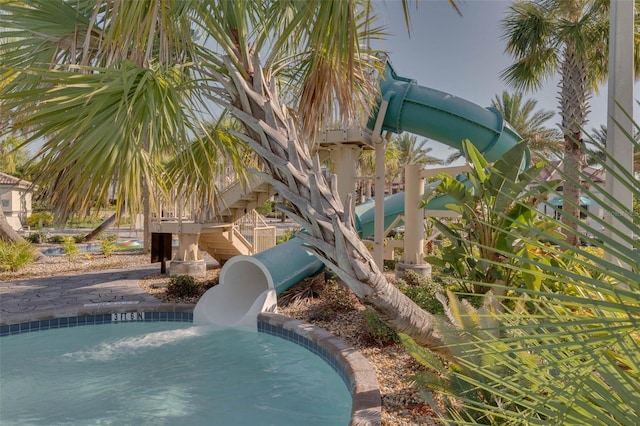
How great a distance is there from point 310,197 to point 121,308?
20.4 feet

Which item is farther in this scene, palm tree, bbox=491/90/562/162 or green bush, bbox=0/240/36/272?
palm tree, bbox=491/90/562/162

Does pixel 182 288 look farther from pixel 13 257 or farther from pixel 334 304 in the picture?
pixel 13 257

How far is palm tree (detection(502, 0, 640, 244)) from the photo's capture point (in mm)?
11633

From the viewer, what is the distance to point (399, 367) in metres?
5.23

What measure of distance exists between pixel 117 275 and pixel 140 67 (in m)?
10.1

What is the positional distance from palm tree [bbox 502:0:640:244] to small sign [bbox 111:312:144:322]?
38.7 ft

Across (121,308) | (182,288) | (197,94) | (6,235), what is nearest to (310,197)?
(197,94)

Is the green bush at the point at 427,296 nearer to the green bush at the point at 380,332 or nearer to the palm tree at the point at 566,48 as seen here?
the green bush at the point at 380,332

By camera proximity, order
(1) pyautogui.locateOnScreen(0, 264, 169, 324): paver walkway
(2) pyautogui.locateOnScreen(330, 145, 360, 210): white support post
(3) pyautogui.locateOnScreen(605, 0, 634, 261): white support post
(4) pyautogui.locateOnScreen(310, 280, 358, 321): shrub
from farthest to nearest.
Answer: (2) pyautogui.locateOnScreen(330, 145, 360, 210): white support post, (1) pyautogui.locateOnScreen(0, 264, 169, 324): paver walkway, (4) pyautogui.locateOnScreen(310, 280, 358, 321): shrub, (3) pyautogui.locateOnScreen(605, 0, 634, 261): white support post

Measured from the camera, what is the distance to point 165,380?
5.77 meters

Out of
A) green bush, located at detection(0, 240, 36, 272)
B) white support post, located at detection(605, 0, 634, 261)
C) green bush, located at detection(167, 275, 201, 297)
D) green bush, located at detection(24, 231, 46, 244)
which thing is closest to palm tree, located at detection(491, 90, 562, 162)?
green bush, located at detection(167, 275, 201, 297)

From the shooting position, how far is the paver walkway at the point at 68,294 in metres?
8.20

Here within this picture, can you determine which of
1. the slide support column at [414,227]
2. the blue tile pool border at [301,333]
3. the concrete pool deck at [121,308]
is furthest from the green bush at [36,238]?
the slide support column at [414,227]

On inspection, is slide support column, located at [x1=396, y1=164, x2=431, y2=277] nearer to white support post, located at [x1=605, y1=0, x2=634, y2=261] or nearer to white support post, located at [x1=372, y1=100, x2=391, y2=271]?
white support post, located at [x1=372, y1=100, x2=391, y2=271]
